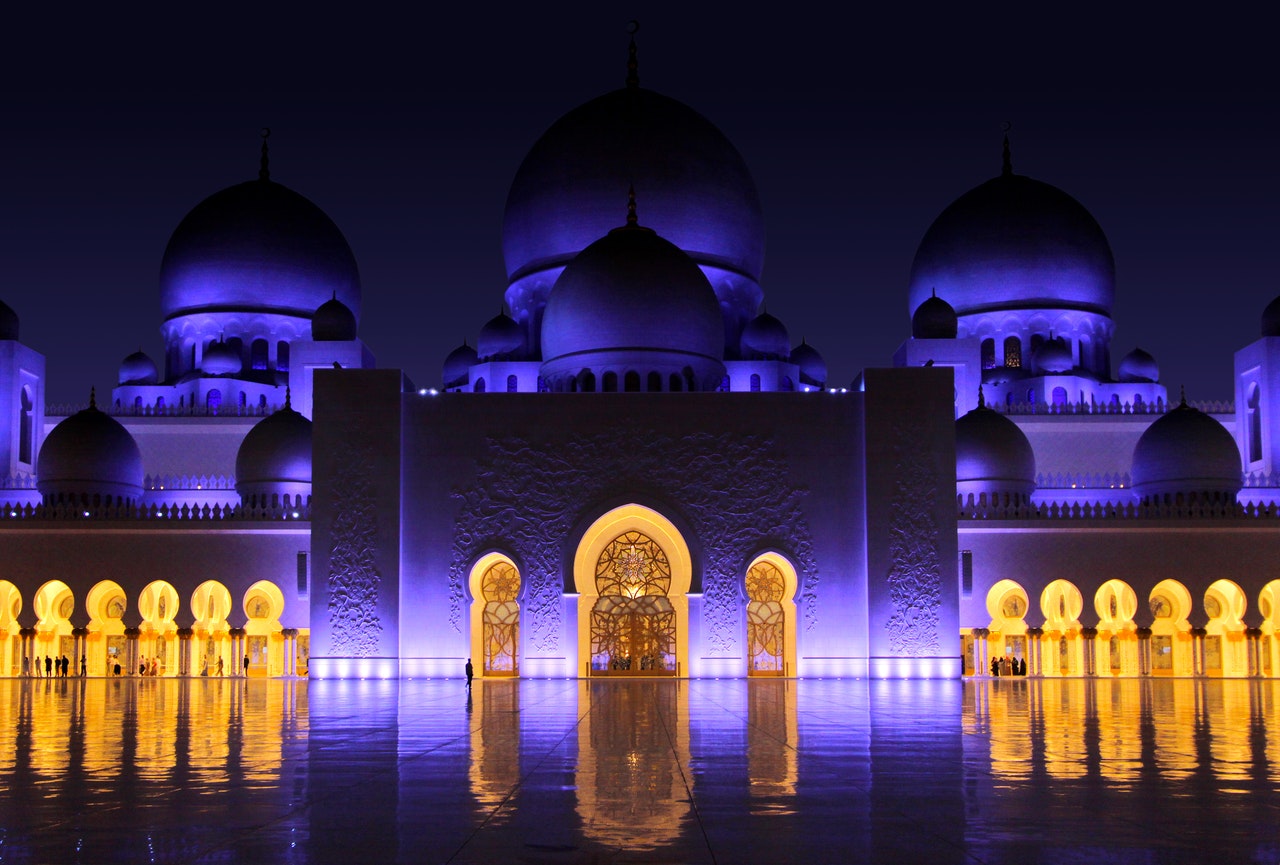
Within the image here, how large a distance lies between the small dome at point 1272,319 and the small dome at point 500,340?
12.8 m

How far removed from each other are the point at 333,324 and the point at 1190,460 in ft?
46.5

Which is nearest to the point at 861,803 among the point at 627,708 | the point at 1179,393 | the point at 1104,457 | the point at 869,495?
the point at 627,708

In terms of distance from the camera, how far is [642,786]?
5227 millimetres

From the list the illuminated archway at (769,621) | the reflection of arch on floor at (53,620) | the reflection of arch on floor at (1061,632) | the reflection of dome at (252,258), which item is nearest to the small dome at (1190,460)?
the reflection of arch on floor at (1061,632)

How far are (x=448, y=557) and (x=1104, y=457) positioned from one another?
1220 cm

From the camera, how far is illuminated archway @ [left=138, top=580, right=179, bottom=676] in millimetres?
21094

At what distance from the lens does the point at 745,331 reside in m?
23.7

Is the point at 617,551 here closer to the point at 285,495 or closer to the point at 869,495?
the point at 869,495

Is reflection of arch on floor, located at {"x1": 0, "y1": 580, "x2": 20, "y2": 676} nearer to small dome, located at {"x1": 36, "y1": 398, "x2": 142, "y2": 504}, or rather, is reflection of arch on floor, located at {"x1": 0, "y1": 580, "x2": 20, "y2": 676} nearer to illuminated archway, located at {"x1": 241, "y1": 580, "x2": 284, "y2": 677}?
small dome, located at {"x1": 36, "y1": 398, "x2": 142, "y2": 504}

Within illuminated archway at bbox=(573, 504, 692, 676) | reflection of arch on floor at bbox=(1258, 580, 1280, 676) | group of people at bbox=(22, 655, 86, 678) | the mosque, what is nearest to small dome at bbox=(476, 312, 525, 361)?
the mosque

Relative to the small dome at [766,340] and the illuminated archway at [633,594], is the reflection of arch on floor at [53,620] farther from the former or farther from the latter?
the small dome at [766,340]

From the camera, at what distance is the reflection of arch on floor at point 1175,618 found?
68.3 ft

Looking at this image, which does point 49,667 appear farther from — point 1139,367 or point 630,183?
point 1139,367

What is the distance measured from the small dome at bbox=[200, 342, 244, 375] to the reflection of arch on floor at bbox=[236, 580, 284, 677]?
184 inches
